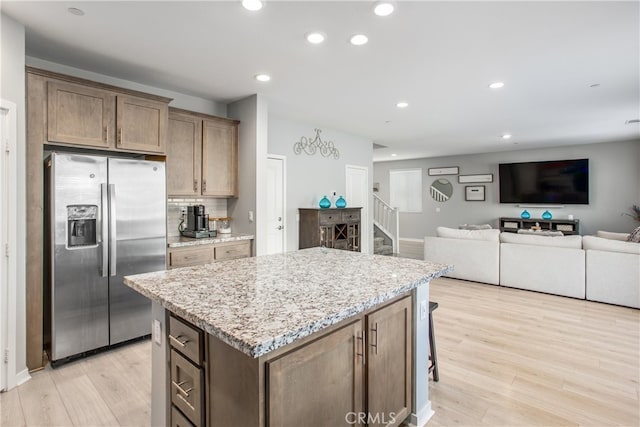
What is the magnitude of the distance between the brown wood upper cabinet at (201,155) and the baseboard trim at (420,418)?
3054 millimetres

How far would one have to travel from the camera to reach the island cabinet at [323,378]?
117 centimetres

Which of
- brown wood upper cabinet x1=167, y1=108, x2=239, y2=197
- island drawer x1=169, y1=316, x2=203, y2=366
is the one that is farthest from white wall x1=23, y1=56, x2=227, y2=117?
island drawer x1=169, y1=316, x2=203, y2=366

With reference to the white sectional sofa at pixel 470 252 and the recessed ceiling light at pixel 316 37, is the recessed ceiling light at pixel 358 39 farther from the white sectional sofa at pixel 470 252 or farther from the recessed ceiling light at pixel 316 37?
the white sectional sofa at pixel 470 252

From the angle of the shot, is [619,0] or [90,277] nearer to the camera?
[619,0]

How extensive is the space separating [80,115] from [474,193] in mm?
8968

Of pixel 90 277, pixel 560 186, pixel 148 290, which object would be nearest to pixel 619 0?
pixel 148 290

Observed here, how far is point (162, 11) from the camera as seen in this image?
7.47ft

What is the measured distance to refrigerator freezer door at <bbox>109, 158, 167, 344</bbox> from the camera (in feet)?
9.83

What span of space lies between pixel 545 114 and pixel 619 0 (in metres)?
3.17

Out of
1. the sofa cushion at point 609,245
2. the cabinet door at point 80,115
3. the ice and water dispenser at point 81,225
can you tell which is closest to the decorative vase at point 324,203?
the cabinet door at point 80,115

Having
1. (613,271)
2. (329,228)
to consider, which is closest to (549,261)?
(613,271)

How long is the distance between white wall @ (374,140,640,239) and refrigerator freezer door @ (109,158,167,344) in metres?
8.21

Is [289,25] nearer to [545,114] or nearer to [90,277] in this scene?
[90,277]

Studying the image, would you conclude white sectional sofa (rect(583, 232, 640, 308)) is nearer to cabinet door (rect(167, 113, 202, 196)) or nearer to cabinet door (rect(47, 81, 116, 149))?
cabinet door (rect(167, 113, 202, 196))
